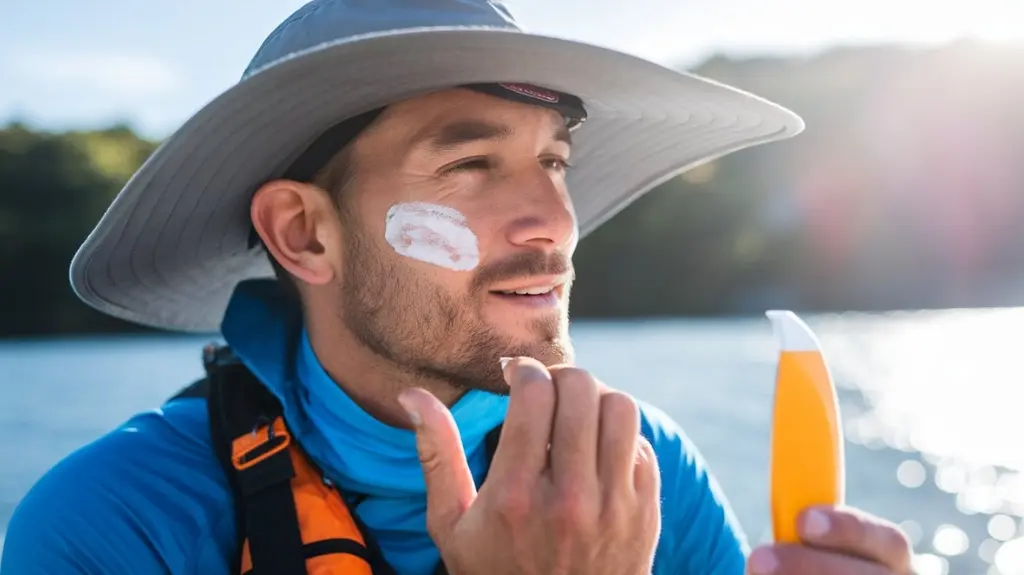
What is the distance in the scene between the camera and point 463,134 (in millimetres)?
2240

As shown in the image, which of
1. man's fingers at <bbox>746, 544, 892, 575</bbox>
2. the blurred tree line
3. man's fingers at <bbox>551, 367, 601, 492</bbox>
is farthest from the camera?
the blurred tree line

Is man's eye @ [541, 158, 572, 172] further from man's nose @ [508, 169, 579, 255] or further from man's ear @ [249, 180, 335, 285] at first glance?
man's ear @ [249, 180, 335, 285]

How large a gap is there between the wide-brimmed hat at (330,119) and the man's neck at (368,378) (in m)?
0.46

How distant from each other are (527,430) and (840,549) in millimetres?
427

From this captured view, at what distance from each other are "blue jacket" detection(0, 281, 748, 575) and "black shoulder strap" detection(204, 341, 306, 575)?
5 cm

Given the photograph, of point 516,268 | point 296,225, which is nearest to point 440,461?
point 516,268

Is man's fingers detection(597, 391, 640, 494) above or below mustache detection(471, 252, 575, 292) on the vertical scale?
below

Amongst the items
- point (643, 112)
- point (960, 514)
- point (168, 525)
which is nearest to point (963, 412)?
point (960, 514)

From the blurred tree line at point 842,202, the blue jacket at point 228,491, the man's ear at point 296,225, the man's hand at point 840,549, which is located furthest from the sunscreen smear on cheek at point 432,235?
the blurred tree line at point 842,202

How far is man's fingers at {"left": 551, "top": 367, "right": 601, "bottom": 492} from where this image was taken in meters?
1.34

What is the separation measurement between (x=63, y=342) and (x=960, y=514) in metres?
22.3

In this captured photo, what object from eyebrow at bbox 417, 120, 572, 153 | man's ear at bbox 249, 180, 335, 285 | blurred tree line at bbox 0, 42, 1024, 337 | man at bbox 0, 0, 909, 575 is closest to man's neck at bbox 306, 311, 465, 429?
man at bbox 0, 0, 909, 575

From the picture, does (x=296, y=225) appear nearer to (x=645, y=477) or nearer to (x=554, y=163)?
(x=554, y=163)

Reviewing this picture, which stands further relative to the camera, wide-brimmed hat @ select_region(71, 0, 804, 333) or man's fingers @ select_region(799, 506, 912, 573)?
wide-brimmed hat @ select_region(71, 0, 804, 333)
